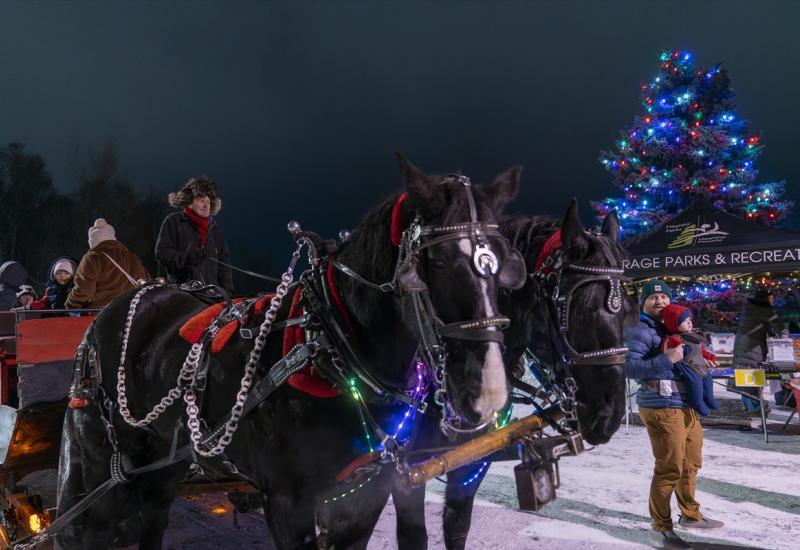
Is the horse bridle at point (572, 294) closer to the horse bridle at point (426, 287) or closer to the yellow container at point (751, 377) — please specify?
the horse bridle at point (426, 287)

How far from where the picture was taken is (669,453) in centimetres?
421

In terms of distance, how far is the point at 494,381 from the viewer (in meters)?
1.70

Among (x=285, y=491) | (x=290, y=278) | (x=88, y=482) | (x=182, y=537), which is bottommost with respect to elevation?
(x=182, y=537)

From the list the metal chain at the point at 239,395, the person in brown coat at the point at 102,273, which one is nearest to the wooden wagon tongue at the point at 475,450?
the metal chain at the point at 239,395

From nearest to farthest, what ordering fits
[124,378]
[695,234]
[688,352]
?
[124,378] < [688,352] < [695,234]

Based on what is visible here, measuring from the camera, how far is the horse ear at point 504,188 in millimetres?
2104

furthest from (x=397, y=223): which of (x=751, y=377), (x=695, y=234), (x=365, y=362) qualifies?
(x=695, y=234)

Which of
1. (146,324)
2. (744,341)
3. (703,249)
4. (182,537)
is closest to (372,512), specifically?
(146,324)

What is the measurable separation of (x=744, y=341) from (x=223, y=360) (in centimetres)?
Answer: 1005

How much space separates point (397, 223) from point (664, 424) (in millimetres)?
3363

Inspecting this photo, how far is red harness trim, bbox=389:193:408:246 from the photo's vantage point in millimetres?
1966

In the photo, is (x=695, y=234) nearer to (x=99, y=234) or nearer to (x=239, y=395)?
(x=99, y=234)

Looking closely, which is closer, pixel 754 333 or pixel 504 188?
pixel 504 188

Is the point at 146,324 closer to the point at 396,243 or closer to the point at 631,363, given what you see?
the point at 396,243
